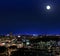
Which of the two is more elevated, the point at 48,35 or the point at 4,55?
the point at 48,35

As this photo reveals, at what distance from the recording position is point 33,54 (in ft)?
46.3

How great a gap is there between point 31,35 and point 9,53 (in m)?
16.4

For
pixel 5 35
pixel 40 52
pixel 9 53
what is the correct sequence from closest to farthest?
pixel 40 52 < pixel 9 53 < pixel 5 35

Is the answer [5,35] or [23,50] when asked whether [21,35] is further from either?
[23,50]

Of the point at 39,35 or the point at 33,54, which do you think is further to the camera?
the point at 39,35

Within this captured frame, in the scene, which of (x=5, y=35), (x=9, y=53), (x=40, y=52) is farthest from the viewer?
(x=5, y=35)

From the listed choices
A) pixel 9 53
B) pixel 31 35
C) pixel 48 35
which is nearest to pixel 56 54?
pixel 9 53

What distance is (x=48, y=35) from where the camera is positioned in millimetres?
28094

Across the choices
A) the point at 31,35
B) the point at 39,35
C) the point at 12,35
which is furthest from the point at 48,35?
the point at 12,35

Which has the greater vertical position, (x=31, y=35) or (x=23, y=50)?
(x=31, y=35)

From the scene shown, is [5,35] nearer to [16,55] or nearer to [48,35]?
[48,35]

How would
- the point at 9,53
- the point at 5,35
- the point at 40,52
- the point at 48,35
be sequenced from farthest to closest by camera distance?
the point at 5,35, the point at 48,35, the point at 9,53, the point at 40,52

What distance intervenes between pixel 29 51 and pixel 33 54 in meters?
0.61

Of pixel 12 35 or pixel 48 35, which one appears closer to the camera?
pixel 48 35
